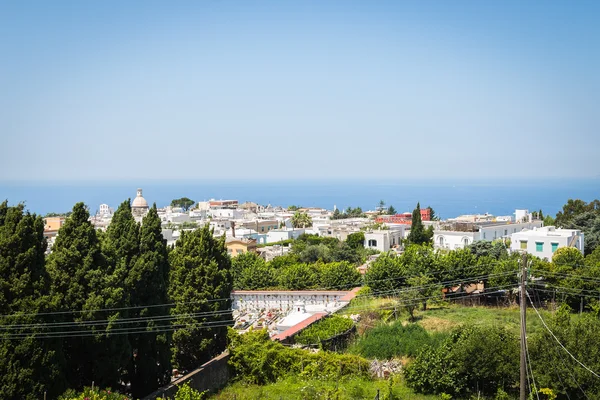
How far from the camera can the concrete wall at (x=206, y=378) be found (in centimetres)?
1167

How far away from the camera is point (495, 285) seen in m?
21.0

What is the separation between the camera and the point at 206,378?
12844 mm

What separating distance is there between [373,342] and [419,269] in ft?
22.4

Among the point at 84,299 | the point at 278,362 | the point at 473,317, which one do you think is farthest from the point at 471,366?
the point at 84,299

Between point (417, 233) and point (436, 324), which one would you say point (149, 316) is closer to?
point (436, 324)

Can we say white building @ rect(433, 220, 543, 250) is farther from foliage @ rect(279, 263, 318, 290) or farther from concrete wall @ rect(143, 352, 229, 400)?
concrete wall @ rect(143, 352, 229, 400)

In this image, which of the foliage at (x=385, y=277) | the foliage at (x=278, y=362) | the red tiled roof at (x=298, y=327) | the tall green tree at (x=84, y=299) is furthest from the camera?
the foliage at (x=385, y=277)

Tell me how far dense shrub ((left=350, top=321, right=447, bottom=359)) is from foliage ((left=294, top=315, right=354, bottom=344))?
25.3 inches

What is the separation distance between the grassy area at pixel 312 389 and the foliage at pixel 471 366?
1.28 feet

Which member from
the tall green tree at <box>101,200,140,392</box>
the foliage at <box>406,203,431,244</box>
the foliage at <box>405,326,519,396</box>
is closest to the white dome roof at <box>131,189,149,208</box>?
the foliage at <box>406,203,431,244</box>

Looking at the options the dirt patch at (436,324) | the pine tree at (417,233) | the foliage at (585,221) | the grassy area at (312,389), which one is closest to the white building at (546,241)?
the foliage at (585,221)

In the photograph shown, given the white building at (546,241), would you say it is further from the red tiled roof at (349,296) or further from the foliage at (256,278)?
the foliage at (256,278)

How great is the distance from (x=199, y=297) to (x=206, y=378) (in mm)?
2015

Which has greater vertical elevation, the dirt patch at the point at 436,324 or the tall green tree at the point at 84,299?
the tall green tree at the point at 84,299
